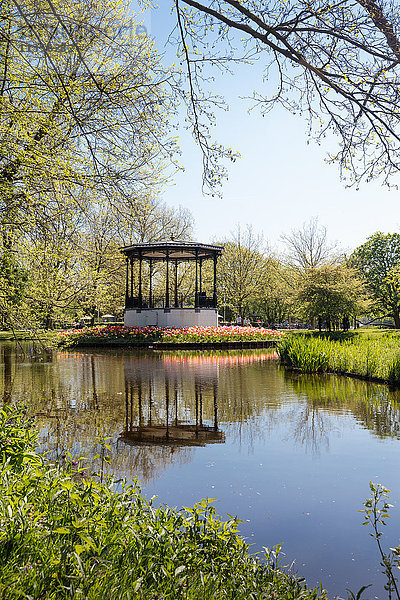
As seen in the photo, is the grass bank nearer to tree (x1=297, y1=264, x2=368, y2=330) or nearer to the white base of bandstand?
tree (x1=297, y1=264, x2=368, y2=330)

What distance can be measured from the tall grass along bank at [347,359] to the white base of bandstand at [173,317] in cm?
1025

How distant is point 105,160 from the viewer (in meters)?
5.98

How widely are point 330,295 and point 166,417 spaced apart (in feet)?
55.9

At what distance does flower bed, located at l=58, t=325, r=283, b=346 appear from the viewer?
20406 millimetres

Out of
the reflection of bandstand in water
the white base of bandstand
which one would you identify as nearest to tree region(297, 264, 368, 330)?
the white base of bandstand

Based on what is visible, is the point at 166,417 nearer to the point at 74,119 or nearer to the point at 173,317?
the point at 74,119

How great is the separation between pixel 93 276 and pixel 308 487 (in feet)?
33.4

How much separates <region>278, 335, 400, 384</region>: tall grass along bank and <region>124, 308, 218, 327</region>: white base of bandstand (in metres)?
10.2

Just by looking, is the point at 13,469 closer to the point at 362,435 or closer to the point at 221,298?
the point at 362,435

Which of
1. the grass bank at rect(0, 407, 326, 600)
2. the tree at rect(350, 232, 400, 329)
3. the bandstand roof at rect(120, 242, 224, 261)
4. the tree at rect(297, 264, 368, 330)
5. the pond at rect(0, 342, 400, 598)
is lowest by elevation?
the pond at rect(0, 342, 400, 598)

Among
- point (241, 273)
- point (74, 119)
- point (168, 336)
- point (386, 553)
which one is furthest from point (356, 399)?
point (241, 273)

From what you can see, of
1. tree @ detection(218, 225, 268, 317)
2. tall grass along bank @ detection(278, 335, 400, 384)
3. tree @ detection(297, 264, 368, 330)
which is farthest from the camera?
tree @ detection(218, 225, 268, 317)

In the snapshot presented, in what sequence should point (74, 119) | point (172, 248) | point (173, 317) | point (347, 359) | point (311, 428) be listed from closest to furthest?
point (74, 119) → point (311, 428) → point (347, 359) → point (172, 248) → point (173, 317)

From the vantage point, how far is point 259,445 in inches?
216
